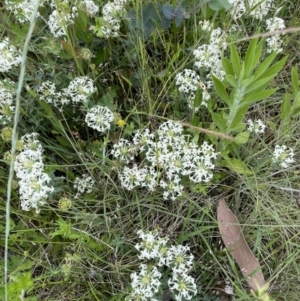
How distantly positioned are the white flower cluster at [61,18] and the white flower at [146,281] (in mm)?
716

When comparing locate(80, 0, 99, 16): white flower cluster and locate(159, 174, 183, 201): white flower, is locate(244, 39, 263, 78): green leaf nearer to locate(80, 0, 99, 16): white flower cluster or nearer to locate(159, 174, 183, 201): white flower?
locate(159, 174, 183, 201): white flower

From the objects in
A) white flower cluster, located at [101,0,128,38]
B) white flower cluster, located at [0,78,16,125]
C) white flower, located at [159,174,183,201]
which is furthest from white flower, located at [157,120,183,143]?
white flower cluster, located at [0,78,16,125]

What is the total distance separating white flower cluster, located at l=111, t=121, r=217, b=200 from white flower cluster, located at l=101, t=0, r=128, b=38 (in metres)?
0.34

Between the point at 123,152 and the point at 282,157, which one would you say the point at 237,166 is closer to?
the point at 282,157

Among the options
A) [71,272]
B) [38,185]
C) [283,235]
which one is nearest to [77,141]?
[38,185]

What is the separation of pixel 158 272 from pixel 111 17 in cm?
80

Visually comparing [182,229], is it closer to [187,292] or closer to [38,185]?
[187,292]

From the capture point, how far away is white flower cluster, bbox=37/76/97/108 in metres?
1.42

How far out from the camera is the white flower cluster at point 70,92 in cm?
142

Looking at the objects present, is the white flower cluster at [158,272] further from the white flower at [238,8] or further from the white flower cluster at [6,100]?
the white flower at [238,8]

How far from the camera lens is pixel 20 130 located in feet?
5.02

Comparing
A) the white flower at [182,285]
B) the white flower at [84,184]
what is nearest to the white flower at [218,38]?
the white flower at [84,184]

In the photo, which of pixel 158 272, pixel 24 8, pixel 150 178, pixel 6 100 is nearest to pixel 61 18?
pixel 24 8

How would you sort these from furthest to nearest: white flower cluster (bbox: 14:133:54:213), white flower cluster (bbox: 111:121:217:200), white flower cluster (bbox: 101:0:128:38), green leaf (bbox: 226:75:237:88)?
white flower cluster (bbox: 101:0:128:38) < white flower cluster (bbox: 111:121:217:200) < white flower cluster (bbox: 14:133:54:213) < green leaf (bbox: 226:75:237:88)
